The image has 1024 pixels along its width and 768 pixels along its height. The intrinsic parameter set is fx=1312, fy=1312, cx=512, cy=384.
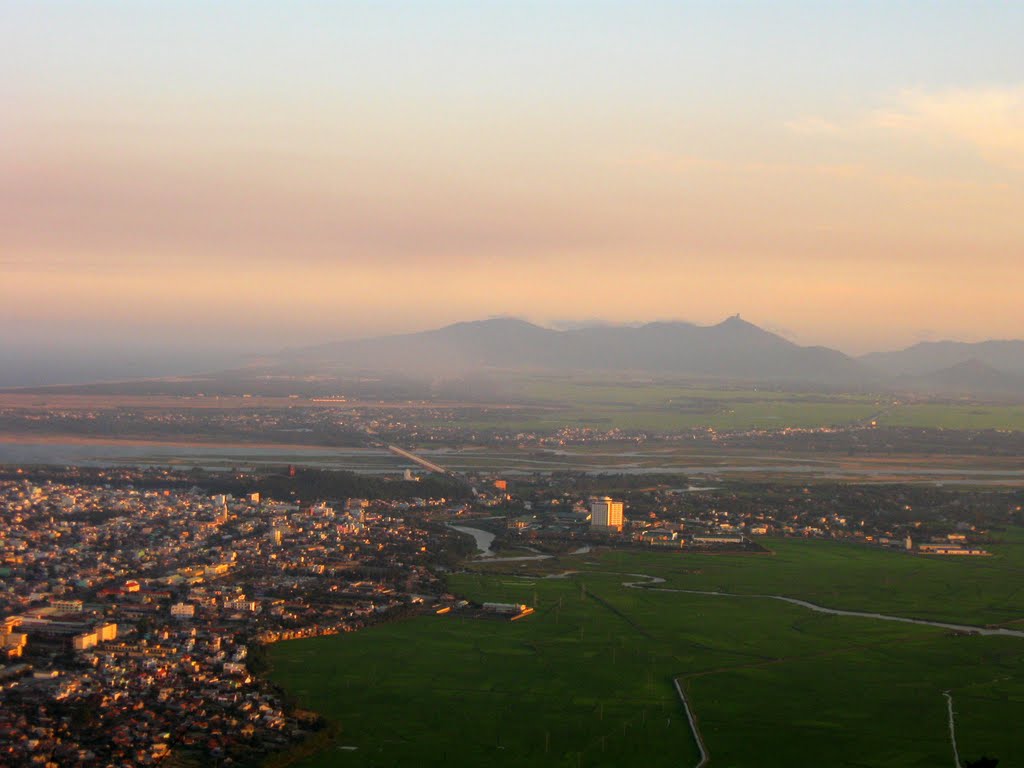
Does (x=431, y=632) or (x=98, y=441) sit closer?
(x=431, y=632)

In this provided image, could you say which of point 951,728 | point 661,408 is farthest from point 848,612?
point 661,408

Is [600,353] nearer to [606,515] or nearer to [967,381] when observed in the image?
[967,381]

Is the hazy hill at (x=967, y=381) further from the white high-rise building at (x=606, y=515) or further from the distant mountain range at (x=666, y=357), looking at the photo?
the white high-rise building at (x=606, y=515)

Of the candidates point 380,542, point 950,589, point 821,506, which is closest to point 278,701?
point 380,542

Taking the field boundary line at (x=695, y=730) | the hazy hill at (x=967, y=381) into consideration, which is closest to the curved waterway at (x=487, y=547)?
the field boundary line at (x=695, y=730)

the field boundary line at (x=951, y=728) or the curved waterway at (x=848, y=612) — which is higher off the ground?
the curved waterway at (x=848, y=612)

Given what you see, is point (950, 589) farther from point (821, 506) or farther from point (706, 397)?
point (706, 397)
